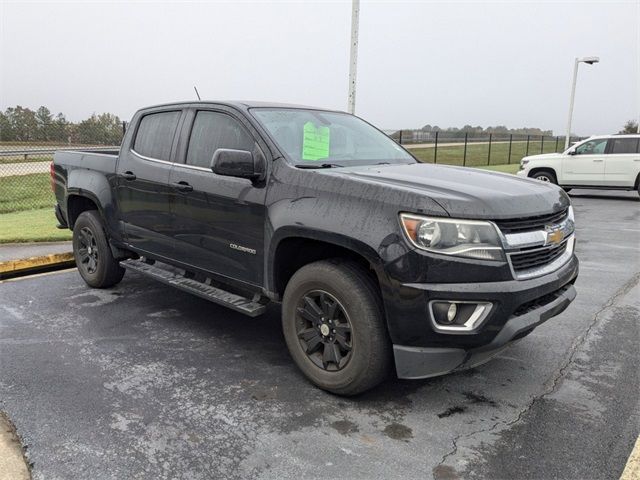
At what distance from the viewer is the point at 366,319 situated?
3096 millimetres

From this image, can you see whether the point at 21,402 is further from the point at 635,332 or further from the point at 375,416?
the point at 635,332

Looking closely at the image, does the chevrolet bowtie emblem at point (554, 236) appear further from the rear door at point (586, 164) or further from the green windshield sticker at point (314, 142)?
the rear door at point (586, 164)

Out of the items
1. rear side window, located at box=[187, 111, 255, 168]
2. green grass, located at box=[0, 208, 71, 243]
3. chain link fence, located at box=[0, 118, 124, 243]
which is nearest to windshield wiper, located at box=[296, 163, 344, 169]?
rear side window, located at box=[187, 111, 255, 168]

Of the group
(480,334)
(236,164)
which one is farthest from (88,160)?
(480,334)

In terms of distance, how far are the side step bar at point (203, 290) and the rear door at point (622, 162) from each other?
13988 mm

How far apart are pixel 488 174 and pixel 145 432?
278 centimetres

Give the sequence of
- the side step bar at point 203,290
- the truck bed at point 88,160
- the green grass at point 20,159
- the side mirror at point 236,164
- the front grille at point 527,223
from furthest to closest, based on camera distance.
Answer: the green grass at point 20,159 → the truck bed at point 88,160 → the side step bar at point 203,290 → the side mirror at point 236,164 → the front grille at point 527,223

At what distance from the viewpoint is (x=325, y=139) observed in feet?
13.6

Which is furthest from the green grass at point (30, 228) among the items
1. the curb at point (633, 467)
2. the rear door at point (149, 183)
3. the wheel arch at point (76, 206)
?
the curb at point (633, 467)

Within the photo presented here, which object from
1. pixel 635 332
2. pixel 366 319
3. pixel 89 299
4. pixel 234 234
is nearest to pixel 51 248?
pixel 89 299

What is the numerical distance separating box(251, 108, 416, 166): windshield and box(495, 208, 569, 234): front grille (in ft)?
4.41

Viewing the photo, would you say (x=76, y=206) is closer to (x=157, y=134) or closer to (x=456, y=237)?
(x=157, y=134)

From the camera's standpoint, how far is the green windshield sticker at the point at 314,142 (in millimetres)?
3893

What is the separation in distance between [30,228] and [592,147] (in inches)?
561
